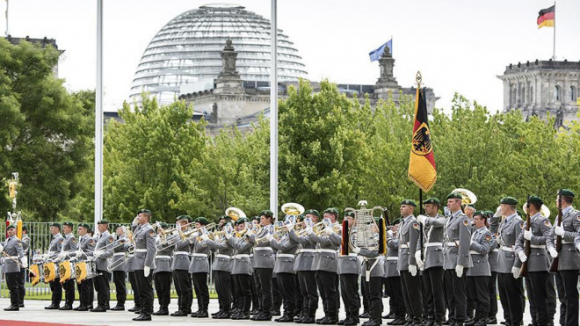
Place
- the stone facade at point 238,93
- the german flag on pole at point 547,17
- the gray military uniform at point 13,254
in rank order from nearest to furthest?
1. the gray military uniform at point 13,254
2. the german flag on pole at point 547,17
3. the stone facade at point 238,93

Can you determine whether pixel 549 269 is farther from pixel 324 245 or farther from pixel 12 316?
pixel 12 316

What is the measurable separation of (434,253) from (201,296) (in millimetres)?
7363

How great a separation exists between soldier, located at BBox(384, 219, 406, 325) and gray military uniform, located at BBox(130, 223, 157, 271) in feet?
16.0

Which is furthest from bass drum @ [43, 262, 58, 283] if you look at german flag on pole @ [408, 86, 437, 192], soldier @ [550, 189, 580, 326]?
soldier @ [550, 189, 580, 326]

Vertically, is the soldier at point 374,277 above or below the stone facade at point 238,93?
below

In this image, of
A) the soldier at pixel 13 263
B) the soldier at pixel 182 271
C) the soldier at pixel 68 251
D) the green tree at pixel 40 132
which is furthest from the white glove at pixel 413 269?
the green tree at pixel 40 132

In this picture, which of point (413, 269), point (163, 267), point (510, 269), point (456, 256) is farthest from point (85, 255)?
point (510, 269)

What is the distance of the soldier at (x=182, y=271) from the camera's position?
2875cm

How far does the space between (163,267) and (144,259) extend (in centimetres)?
102

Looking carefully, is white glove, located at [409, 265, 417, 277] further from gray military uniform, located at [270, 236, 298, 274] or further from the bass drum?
the bass drum

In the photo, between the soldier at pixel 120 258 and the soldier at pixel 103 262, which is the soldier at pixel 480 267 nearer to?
the soldier at pixel 120 258

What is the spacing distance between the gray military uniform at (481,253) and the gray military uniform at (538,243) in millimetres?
2205

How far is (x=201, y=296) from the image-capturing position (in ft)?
94.6

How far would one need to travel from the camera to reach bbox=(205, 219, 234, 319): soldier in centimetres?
2841
